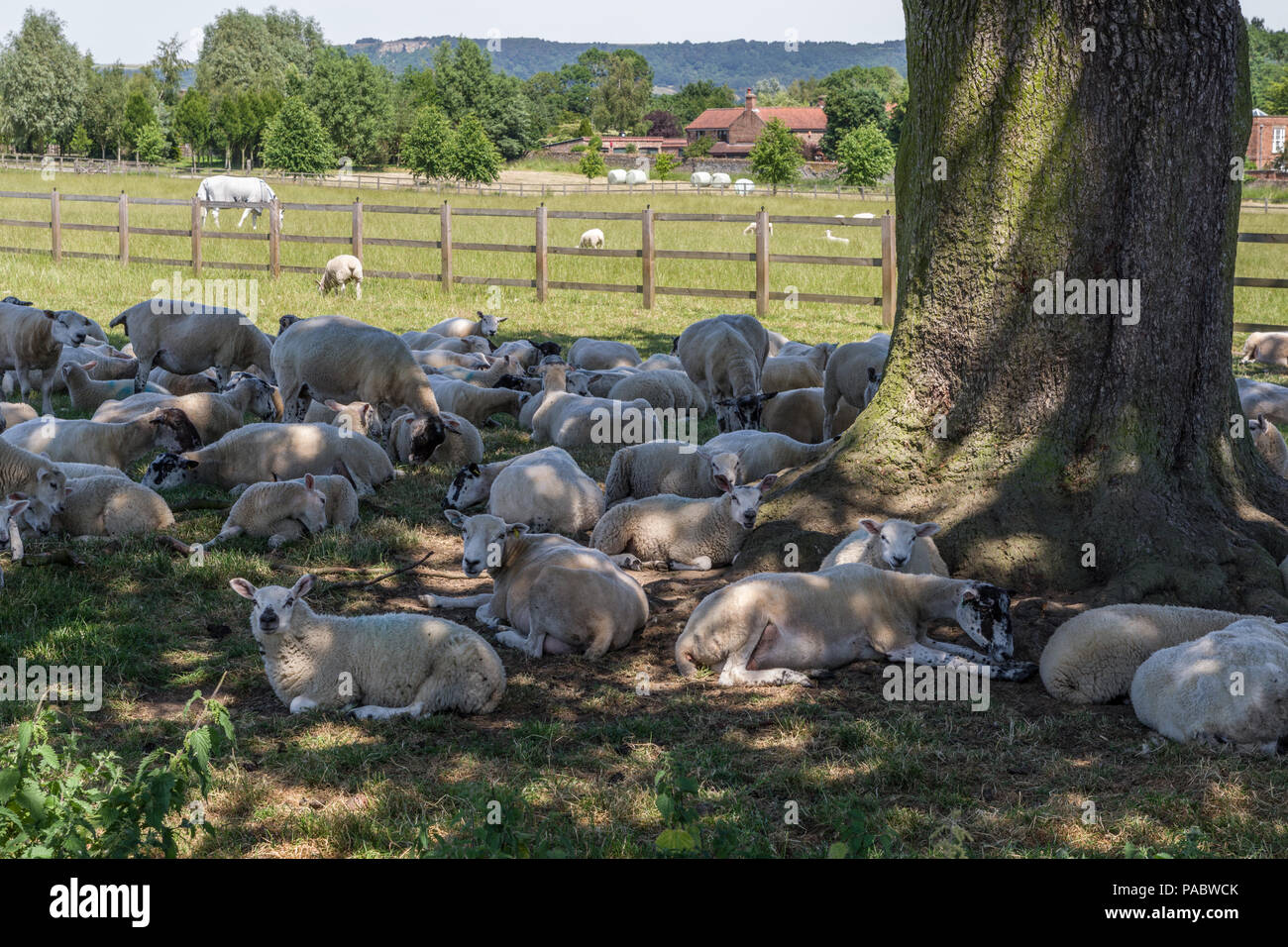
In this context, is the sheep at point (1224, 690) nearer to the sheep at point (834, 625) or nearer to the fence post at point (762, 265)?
the sheep at point (834, 625)

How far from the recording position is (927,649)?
241 inches

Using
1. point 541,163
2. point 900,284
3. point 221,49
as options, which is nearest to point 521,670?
point 900,284

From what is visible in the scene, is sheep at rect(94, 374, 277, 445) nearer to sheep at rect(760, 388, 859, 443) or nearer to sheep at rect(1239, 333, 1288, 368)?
sheep at rect(760, 388, 859, 443)

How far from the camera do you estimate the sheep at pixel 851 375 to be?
36.5 feet

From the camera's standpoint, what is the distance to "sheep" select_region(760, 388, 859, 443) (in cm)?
1177

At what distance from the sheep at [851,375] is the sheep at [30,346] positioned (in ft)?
26.8

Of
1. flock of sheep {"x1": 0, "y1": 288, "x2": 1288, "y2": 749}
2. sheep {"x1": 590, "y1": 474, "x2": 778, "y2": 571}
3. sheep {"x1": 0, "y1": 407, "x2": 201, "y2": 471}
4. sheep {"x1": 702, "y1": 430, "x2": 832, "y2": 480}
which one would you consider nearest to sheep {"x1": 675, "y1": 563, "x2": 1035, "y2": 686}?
flock of sheep {"x1": 0, "y1": 288, "x2": 1288, "y2": 749}

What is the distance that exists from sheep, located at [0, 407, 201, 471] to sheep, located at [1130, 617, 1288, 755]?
7.87 metres

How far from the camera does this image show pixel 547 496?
8695 mm

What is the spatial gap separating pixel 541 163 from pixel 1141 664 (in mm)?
101834
